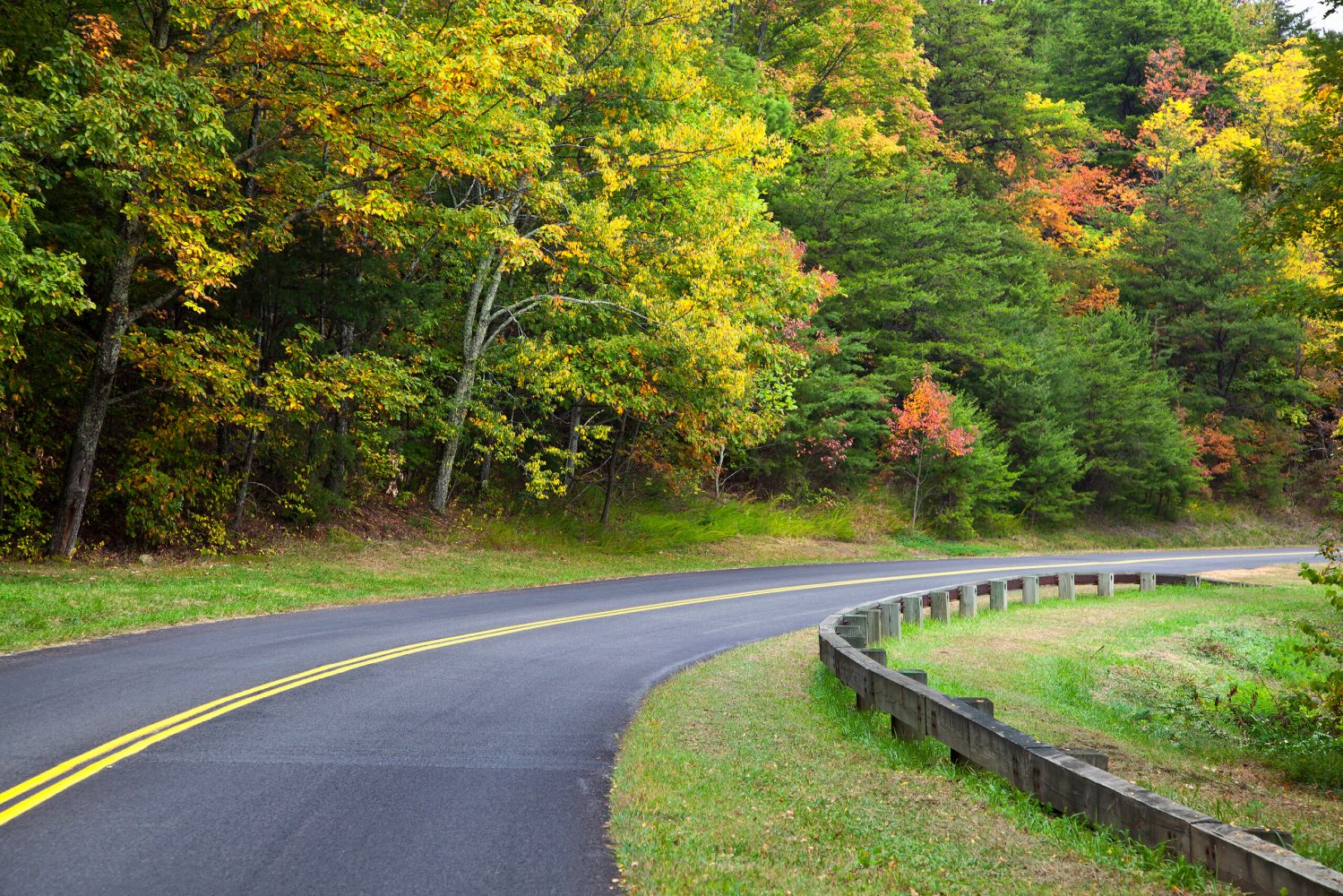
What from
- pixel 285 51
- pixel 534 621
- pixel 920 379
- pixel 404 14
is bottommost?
pixel 534 621

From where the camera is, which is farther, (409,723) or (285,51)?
(285,51)

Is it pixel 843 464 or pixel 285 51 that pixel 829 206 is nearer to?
pixel 843 464

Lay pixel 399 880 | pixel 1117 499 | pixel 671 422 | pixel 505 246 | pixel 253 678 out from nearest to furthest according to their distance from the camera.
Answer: pixel 399 880
pixel 253 678
pixel 505 246
pixel 671 422
pixel 1117 499

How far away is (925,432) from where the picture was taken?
31141mm

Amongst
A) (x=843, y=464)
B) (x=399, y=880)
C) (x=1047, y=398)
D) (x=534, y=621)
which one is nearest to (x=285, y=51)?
(x=534, y=621)

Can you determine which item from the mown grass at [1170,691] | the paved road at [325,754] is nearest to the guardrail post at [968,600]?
the mown grass at [1170,691]

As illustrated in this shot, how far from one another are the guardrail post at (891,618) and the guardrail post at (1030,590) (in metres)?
6.06

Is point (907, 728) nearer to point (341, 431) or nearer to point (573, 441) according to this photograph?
point (341, 431)

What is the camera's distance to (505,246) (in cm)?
1989

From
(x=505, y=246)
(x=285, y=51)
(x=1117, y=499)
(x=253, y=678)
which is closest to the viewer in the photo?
(x=253, y=678)

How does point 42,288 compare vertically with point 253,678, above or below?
above

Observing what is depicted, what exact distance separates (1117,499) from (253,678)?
36.8 metres

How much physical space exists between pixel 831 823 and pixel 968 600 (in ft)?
38.0

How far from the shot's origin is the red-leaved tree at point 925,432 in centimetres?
3070
